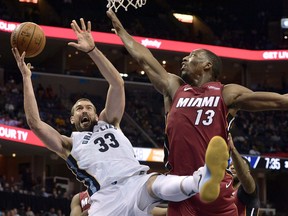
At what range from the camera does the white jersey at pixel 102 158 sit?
21.0 feet

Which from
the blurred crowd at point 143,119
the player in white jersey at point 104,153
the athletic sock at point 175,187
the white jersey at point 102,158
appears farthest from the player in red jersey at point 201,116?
the blurred crowd at point 143,119

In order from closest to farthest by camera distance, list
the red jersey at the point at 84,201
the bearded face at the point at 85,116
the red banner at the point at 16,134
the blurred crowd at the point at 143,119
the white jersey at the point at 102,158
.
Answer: the white jersey at the point at 102,158 → the bearded face at the point at 85,116 → the red jersey at the point at 84,201 → the red banner at the point at 16,134 → the blurred crowd at the point at 143,119

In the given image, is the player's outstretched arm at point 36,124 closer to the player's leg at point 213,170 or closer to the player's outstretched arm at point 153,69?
the player's outstretched arm at point 153,69

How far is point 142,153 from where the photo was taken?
24.6 m

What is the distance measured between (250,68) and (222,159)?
29657 mm

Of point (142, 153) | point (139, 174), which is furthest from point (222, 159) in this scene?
point (142, 153)

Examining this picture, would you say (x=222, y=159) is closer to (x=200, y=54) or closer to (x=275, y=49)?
(x=200, y=54)

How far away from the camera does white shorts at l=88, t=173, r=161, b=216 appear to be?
613cm

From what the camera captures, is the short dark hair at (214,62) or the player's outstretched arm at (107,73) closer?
the short dark hair at (214,62)

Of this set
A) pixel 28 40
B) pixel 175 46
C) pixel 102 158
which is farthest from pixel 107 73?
pixel 175 46

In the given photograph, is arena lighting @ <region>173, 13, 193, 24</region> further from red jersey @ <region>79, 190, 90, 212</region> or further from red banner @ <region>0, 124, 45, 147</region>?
red jersey @ <region>79, 190, 90, 212</region>

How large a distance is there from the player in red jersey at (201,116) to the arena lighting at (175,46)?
70.7 ft

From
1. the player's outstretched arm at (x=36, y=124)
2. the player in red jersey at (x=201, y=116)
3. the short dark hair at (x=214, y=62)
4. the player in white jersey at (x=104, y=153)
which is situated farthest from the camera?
the player's outstretched arm at (x=36, y=124)

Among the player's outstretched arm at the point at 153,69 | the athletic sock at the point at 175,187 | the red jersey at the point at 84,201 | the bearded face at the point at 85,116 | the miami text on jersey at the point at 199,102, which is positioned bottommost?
the red jersey at the point at 84,201
